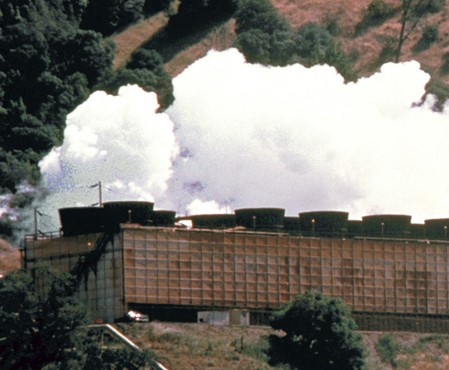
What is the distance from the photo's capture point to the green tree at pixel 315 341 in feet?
632

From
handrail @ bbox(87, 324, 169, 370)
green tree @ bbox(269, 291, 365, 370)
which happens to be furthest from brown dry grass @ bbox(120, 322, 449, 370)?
green tree @ bbox(269, 291, 365, 370)

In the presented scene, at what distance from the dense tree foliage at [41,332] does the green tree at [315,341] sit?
40.5ft

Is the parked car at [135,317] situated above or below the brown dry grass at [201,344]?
above

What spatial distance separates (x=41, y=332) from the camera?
185875 millimetres

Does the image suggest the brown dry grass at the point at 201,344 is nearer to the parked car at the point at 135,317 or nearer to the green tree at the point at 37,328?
the parked car at the point at 135,317

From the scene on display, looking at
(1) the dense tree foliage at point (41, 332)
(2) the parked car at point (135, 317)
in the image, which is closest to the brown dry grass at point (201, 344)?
(2) the parked car at point (135, 317)

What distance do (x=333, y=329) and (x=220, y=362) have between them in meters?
8.38

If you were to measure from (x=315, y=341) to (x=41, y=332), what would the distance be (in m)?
19.6

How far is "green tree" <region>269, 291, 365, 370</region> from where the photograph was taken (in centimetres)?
19275

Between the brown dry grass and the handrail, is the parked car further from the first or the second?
the handrail

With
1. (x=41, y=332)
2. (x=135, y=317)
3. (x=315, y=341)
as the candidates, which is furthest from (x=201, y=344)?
(x=41, y=332)

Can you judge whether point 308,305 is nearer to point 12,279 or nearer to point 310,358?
point 310,358

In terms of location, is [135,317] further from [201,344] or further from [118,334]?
[201,344]

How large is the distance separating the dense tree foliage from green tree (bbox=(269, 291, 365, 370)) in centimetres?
1236
